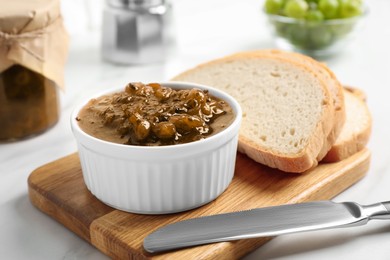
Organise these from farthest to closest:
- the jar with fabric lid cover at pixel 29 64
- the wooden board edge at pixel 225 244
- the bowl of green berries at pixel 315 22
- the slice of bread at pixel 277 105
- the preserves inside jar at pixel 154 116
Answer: the bowl of green berries at pixel 315 22 → the jar with fabric lid cover at pixel 29 64 → the slice of bread at pixel 277 105 → the preserves inside jar at pixel 154 116 → the wooden board edge at pixel 225 244

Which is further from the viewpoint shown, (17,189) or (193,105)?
(17,189)

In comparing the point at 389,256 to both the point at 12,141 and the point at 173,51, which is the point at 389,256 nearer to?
the point at 12,141

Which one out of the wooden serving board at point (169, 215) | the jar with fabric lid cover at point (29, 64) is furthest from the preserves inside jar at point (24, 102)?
the wooden serving board at point (169, 215)

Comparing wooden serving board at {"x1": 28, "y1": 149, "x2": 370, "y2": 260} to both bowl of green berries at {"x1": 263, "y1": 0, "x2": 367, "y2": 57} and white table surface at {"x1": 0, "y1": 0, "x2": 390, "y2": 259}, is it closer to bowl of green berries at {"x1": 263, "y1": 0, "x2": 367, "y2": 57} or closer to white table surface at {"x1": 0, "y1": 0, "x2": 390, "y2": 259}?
white table surface at {"x1": 0, "y1": 0, "x2": 390, "y2": 259}

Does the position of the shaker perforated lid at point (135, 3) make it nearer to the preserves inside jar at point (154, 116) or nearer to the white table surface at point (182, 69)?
the white table surface at point (182, 69)

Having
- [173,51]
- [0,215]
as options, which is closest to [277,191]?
[0,215]
